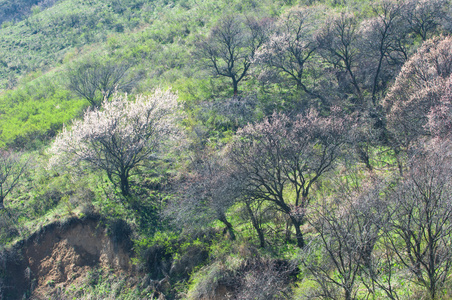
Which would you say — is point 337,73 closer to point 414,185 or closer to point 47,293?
point 414,185

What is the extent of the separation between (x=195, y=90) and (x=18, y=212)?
1520 cm

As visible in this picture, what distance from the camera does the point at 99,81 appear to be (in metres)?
28.2

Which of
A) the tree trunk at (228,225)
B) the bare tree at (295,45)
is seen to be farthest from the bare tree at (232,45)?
the tree trunk at (228,225)

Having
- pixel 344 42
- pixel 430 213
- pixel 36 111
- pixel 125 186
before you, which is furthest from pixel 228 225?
pixel 36 111

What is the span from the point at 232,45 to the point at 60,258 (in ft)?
62.0

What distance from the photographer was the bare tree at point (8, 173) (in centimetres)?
1852

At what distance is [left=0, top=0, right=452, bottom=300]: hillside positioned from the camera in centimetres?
966

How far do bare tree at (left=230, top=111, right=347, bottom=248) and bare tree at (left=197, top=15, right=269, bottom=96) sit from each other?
37.9 ft

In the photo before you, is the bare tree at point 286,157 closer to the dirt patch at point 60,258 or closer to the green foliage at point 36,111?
the dirt patch at point 60,258

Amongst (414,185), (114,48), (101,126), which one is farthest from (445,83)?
(114,48)

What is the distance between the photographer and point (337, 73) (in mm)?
24438

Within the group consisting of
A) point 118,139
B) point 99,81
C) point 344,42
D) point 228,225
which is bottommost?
point 228,225

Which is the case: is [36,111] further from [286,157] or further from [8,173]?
[286,157]

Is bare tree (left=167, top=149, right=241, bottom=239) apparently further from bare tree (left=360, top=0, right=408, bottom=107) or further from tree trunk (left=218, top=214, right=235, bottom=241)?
bare tree (left=360, top=0, right=408, bottom=107)
